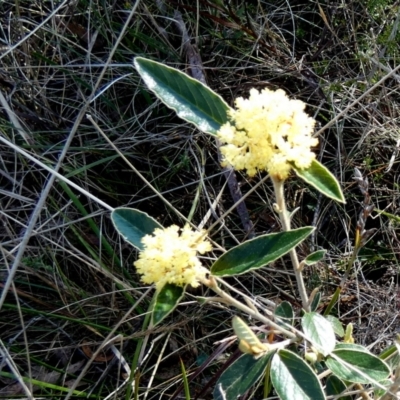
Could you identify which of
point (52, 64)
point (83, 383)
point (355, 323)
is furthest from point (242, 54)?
point (83, 383)

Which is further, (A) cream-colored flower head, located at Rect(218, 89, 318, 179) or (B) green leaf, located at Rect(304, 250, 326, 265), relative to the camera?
(B) green leaf, located at Rect(304, 250, 326, 265)

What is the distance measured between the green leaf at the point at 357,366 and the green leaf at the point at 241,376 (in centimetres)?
12

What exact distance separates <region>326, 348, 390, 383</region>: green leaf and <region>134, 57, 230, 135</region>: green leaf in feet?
1.47

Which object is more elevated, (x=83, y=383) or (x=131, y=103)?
A: (x=131, y=103)

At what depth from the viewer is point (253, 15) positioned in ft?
6.48

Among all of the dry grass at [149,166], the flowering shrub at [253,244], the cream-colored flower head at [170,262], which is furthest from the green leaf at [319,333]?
the dry grass at [149,166]

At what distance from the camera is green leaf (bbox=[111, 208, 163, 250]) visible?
973 millimetres

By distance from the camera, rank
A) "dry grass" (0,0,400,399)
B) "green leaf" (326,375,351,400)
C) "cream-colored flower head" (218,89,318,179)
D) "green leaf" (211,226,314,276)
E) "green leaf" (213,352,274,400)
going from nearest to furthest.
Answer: "cream-colored flower head" (218,89,318,179) < "green leaf" (211,226,314,276) < "green leaf" (213,352,274,400) < "green leaf" (326,375,351,400) < "dry grass" (0,0,400,399)

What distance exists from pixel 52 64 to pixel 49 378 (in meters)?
0.97

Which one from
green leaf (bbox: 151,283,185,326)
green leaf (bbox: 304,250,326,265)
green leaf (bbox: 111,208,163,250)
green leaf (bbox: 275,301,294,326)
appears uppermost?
green leaf (bbox: 111,208,163,250)

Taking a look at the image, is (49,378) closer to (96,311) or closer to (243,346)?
(96,311)

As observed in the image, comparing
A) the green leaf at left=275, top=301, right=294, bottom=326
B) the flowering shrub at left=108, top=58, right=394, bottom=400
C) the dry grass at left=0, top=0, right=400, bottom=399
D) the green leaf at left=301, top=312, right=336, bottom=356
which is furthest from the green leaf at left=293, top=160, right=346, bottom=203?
the dry grass at left=0, top=0, right=400, bottom=399

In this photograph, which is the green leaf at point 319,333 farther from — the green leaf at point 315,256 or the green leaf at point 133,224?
the green leaf at point 133,224

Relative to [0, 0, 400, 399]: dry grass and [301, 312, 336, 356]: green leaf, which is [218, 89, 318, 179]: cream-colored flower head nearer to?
[301, 312, 336, 356]: green leaf
